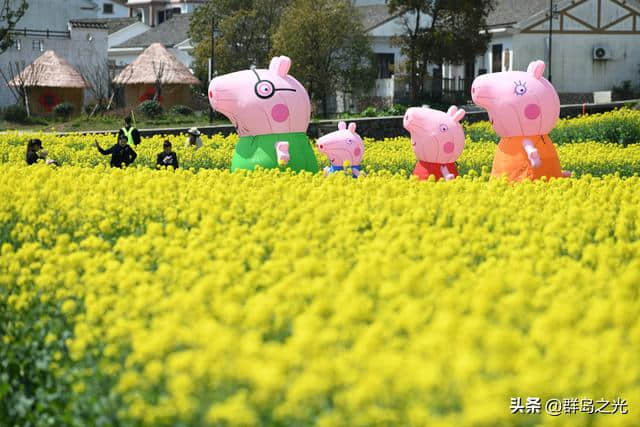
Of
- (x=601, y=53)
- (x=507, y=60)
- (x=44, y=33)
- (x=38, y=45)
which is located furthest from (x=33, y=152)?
(x=44, y=33)

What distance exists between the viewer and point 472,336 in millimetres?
3629

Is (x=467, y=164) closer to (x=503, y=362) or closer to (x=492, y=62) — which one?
(x=503, y=362)

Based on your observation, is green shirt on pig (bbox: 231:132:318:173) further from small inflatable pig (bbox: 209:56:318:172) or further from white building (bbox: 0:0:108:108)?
white building (bbox: 0:0:108:108)

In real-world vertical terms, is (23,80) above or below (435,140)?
above

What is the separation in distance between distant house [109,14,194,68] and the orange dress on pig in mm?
40777

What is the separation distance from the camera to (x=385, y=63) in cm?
4228

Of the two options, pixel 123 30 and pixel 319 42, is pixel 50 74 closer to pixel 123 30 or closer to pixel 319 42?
pixel 319 42

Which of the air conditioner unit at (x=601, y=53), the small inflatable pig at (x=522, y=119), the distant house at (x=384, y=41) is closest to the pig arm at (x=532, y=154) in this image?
the small inflatable pig at (x=522, y=119)

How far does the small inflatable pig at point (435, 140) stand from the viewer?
471 inches

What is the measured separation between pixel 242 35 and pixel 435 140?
90.0 feet

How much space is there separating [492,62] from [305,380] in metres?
38.9

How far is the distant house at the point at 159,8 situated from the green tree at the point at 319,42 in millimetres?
30869

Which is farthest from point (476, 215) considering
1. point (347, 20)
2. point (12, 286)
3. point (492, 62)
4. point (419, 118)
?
point (492, 62)

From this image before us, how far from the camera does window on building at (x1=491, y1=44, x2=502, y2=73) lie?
1576 inches
